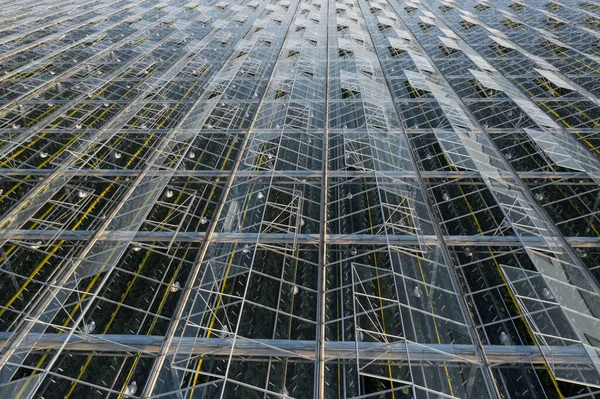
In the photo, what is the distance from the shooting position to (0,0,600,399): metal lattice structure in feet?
40.2

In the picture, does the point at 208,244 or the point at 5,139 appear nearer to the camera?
the point at 208,244

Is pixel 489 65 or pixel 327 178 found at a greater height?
pixel 327 178

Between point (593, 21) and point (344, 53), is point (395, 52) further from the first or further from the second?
point (593, 21)

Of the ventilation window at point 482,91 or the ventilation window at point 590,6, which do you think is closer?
the ventilation window at point 482,91

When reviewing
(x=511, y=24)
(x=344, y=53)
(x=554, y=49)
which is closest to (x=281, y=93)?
(x=344, y=53)

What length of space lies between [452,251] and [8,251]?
1741 centimetres

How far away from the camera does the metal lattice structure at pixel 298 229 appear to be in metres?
12.2

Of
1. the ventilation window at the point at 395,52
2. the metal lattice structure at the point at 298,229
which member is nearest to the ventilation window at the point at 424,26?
the ventilation window at the point at 395,52

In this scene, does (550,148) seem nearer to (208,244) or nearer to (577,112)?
(577,112)

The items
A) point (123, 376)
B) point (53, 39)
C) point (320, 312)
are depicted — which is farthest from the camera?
point (53, 39)

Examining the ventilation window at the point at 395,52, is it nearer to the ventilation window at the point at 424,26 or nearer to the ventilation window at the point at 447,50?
the ventilation window at the point at 447,50

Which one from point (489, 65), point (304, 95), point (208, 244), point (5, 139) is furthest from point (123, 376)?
point (489, 65)

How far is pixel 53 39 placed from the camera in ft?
122

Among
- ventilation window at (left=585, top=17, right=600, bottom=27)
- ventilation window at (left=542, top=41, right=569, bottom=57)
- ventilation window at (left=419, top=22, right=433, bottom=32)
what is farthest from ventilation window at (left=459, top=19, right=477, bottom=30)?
ventilation window at (left=585, top=17, right=600, bottom=27)
